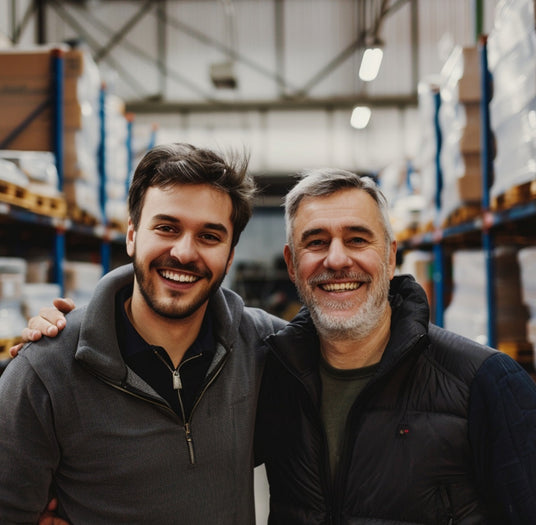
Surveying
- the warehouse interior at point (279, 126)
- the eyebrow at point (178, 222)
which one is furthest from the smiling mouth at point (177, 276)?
the warehouse interior at point (279, 126)

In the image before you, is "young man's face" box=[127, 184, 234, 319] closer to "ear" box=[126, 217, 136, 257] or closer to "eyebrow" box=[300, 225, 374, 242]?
"ear" box=[126, 217, 136, 257]

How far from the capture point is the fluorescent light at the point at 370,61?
9.04 m

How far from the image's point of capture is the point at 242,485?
6.04ft

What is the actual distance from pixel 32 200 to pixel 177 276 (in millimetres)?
2408

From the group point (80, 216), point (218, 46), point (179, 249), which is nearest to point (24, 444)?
point (179, 249)

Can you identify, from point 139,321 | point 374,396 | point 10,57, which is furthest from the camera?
point 10,57

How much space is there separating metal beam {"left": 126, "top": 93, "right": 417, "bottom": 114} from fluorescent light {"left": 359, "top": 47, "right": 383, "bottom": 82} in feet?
12.0

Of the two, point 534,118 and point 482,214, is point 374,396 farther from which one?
point 482,214

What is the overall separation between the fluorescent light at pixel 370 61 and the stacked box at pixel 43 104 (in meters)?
6.09

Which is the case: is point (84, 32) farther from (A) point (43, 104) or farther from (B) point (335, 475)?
(B) point (335, 475)

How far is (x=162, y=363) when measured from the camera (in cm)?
184

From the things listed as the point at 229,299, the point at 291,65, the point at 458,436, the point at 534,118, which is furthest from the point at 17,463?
the point at 291,65

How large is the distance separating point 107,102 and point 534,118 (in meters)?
4.56

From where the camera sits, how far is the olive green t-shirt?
1792mm
